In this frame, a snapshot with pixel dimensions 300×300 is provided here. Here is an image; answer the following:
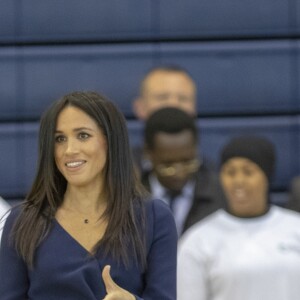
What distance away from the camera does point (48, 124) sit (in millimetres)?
3404

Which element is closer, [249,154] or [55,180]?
[55,180]

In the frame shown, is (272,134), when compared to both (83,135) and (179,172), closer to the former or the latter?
(179,172)

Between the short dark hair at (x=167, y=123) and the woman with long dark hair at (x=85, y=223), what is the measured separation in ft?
8.91

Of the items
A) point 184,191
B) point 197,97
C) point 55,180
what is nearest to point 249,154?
point 184,191

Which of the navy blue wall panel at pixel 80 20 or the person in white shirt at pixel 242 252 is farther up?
the navy blue wall panel at pixel 80 20

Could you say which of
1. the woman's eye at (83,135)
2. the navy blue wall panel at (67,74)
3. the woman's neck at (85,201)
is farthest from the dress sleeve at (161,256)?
the navy blue wall panel at (67,74)

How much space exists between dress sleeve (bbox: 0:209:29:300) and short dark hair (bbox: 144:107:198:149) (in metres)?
2.83

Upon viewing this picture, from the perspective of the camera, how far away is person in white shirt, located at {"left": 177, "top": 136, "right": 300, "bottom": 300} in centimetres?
528

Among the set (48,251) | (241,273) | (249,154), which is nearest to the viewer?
(48,251)

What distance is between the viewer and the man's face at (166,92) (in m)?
6.68

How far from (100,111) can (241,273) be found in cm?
207

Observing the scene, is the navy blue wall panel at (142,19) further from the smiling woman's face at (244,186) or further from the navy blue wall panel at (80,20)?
the smiling woman's face at (244,186)

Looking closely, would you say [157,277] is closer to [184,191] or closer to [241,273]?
[241,273]

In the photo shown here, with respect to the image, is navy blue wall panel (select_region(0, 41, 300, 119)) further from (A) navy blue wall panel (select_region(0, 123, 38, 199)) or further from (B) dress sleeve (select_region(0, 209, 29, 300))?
(B) dress sleeve (select_region(0, 209, 29, 300))
